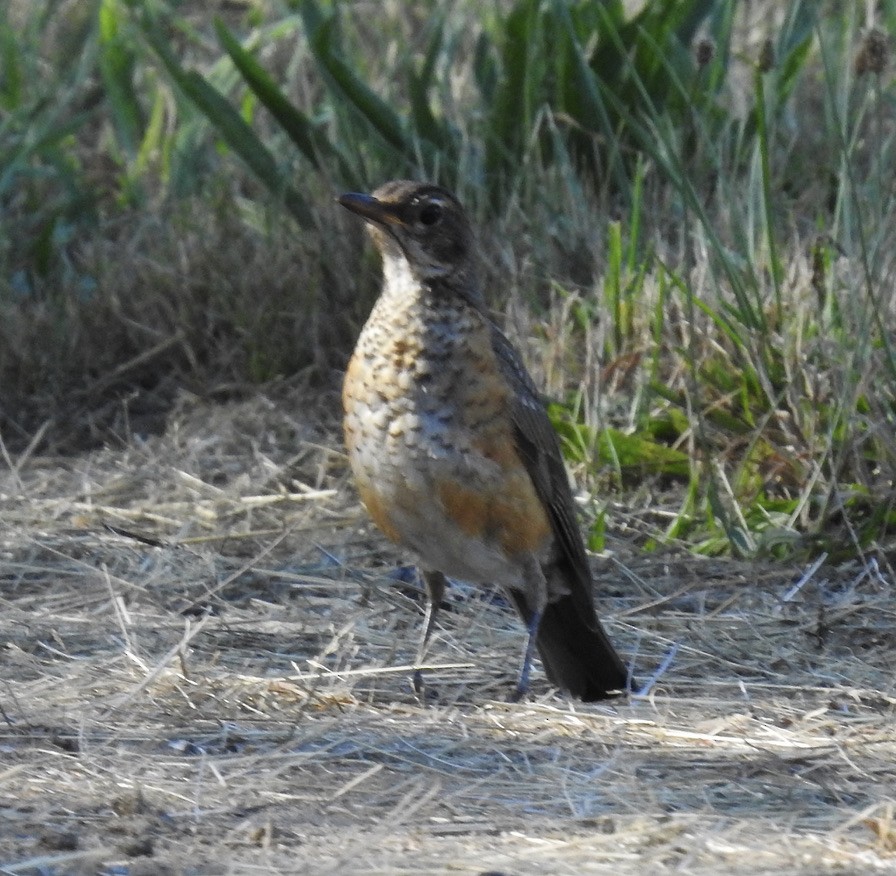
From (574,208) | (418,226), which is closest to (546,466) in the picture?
(418,226)

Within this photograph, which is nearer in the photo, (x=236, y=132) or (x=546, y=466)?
(x=546, y=466)

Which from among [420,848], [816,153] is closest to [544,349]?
[816,153]

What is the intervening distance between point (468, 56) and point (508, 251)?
2216 mm

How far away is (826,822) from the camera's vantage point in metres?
3.38

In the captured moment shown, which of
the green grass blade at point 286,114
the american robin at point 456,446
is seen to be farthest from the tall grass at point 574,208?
the american robin at point 456,446

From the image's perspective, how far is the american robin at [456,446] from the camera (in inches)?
178

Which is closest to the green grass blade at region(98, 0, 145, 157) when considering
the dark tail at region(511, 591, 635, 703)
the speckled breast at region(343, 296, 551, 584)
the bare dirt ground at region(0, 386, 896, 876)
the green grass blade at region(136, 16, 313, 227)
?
the green grass blade at region(136, 16, 313, 227)

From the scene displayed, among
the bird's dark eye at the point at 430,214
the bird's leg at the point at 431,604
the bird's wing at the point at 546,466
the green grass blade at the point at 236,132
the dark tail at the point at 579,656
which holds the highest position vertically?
the bird's dark eye at the point at 430,214

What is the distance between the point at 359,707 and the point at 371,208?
133 cm

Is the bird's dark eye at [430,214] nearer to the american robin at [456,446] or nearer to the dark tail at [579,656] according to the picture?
the american robin at [456,446]

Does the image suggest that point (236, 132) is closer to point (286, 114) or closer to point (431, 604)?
point (286, 114)

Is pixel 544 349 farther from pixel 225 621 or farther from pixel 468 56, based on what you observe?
pixel 468 56

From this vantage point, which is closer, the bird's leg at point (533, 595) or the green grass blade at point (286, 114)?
the bird's leg at point (533, 595)

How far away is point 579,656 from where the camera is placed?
4785mm
